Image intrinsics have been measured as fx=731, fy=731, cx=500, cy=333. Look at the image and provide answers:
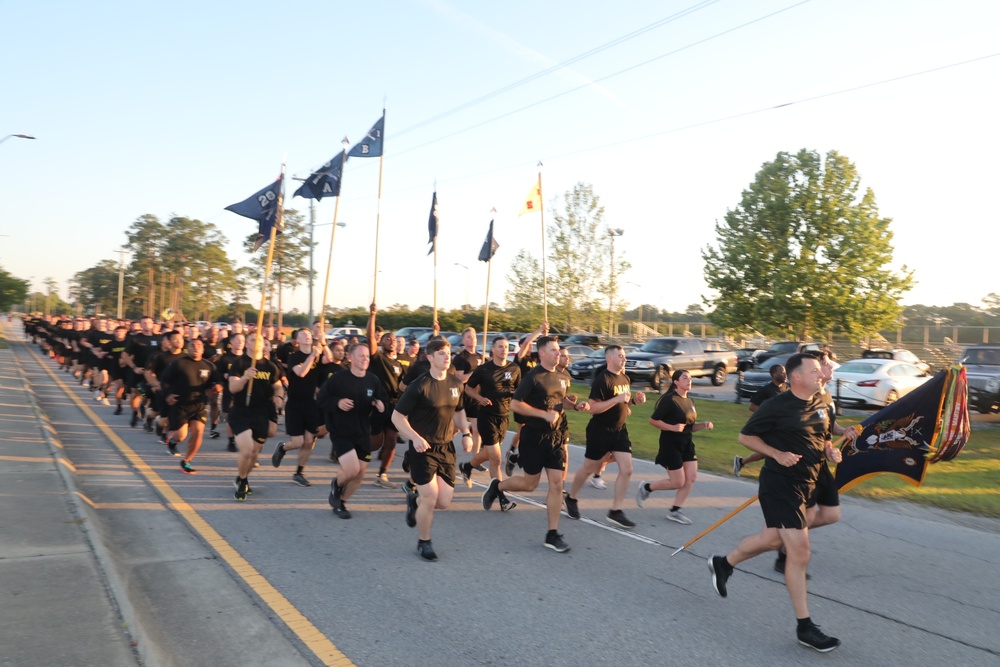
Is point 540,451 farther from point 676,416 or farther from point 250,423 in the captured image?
point 250,423

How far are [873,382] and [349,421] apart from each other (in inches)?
612

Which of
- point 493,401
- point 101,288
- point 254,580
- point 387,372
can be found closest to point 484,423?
point 493,401

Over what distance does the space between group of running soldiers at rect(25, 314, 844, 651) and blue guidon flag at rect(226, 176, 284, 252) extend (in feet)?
6.32

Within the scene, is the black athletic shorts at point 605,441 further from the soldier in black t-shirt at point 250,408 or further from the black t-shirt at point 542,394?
the soldier in black t-shirt at point 250,408

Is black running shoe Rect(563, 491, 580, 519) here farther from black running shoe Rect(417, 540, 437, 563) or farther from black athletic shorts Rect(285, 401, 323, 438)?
black athletic shorts Rect(285, 401, 323, 438)

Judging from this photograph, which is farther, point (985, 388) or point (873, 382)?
point (873, 382)

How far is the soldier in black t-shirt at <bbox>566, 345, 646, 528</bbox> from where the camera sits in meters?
7.14

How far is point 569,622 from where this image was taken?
4.66 m

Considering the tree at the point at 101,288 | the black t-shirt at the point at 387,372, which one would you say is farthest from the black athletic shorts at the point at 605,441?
the tree at the point at 101,288

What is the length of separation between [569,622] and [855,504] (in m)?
5.24

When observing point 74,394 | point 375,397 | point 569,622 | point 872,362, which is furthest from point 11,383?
point 872,362

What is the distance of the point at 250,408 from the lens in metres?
8.11

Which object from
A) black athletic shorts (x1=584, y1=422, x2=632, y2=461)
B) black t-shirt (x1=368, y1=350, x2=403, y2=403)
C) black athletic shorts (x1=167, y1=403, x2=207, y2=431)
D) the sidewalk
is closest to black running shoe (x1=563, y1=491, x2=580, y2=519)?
black athletic shorts (x1=584, y1=422, x2=632, y2=461)

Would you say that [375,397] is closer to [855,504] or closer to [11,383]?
[855,504]
